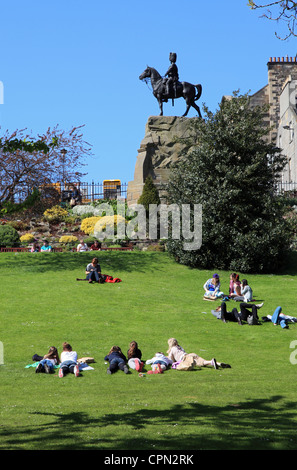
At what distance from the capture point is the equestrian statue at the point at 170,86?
43312 millimetres

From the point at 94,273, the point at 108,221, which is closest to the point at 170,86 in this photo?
the point at 108,221

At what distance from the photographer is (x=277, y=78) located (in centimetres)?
6694

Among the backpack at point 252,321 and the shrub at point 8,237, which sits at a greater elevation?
the shrub at point 8,237

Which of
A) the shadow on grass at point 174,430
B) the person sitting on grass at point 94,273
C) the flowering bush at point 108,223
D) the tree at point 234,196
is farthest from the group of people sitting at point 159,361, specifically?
the flowering bush at point 108,223

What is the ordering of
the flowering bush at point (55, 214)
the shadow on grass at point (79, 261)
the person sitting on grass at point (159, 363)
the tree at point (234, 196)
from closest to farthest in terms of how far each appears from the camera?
the person sitting on grass at point (159, 363) → the shadow on grass at point (79, 261) → the tree at point (234, 196) → the flowering bush at point (55, 214)

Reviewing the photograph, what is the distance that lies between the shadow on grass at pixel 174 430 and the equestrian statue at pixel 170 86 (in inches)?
1398

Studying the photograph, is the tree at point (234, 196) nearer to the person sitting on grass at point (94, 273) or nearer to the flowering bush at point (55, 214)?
the person sitting on grass at point (94, 273)

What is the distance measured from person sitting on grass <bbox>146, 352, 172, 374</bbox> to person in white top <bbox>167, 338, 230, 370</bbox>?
22 centimetres

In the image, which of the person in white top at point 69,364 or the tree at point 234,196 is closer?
the person in white top at point 69,364

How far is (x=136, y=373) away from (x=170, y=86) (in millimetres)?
32518

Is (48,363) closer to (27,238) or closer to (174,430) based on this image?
A: (174,430)

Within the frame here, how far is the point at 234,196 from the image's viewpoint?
3194 centimetres

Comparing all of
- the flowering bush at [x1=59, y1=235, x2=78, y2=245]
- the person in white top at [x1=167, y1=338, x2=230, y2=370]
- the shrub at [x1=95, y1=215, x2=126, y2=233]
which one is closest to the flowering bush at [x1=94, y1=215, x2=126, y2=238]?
the shrub at [x1=95, y1=215, x2=126, y2=233]

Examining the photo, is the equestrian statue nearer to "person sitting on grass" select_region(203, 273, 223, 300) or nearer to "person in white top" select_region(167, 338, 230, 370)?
"person sitting on grass" select_region(203, 273, 223, 300)
